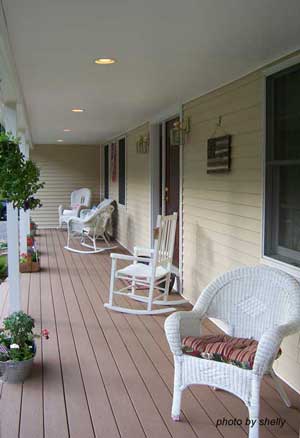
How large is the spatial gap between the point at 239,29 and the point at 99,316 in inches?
119

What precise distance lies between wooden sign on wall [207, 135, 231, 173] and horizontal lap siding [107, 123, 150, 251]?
2.77 metres

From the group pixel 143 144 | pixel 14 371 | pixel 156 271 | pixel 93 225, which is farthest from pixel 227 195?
pixel 93 225

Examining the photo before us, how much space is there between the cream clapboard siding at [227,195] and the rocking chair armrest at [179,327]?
0.71 metres

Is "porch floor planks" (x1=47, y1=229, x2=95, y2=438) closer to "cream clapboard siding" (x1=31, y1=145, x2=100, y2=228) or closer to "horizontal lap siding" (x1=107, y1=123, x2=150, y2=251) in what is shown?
"horizontal lap siding" (x1=107, y1=123, x2=150, y2=251)

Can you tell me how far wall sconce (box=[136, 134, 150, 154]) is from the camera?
743 cm

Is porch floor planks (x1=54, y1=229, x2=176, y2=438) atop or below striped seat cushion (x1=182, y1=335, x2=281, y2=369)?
below

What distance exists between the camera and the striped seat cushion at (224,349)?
2.61m

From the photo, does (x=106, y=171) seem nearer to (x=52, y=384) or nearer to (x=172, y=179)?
(x=172, y=179)

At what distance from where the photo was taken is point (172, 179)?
664cm

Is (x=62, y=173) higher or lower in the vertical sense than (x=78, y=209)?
higher

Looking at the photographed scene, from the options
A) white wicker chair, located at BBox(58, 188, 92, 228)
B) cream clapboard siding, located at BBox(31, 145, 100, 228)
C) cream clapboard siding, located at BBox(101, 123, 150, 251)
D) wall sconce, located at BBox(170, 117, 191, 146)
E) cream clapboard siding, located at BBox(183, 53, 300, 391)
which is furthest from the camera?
cream clapboard siding, located at BBox(31, 145, 100, 228)

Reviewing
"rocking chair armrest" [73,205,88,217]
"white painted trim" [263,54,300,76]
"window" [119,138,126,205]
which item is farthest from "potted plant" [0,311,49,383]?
"rocking chair armrest" [73,205,88,217]

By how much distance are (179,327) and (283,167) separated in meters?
1.39

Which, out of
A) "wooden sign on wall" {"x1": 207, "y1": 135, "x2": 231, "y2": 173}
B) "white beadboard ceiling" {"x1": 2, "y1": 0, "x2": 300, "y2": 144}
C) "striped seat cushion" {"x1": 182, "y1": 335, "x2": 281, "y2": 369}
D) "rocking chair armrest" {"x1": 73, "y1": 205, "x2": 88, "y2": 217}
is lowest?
"striped seat cushion" {"x1": 182, "y1": 335, "x2": 281, "y2": 369}
